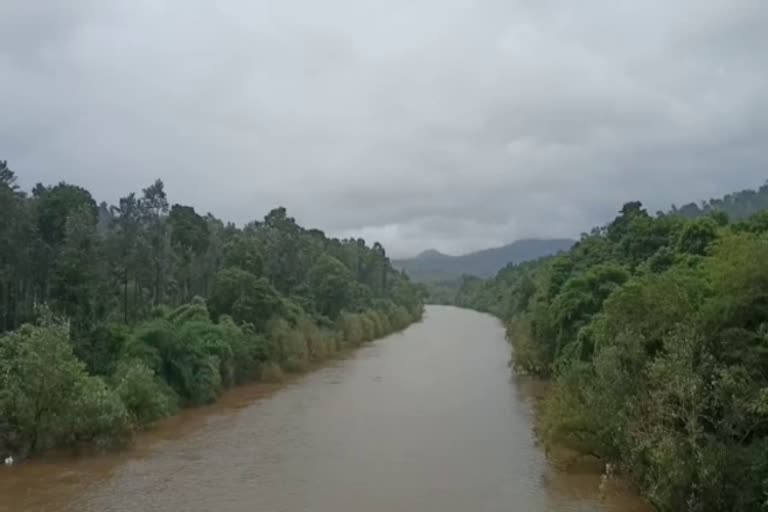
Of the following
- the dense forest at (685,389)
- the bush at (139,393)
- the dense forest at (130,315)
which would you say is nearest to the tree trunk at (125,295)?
the dense forest at (130,315)

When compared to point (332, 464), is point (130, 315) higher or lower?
higher

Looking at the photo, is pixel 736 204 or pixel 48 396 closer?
pixel 48 396

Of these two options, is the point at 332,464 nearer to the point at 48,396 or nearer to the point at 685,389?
the point at 48,396

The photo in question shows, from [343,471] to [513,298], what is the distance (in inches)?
2891

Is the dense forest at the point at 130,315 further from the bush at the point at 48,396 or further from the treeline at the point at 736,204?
the treeline at the point at 736,204

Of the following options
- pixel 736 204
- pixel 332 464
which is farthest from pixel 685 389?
pixel 736 204

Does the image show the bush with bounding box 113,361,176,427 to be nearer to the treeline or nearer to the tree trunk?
the tree trunk

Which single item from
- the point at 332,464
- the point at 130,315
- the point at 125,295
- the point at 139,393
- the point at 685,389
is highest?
the point at 125,295

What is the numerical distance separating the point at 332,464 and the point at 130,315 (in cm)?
2604

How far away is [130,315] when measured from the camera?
49.7 metres

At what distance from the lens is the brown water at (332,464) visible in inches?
920

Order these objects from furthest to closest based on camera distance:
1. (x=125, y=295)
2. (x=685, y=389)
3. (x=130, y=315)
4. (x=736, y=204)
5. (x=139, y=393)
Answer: (x=736, y=204) → (x=130, y=315) → (x=125, y=295) → (x=139, y=393) → (x=685, y=389)

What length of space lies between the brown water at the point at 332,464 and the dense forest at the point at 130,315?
5.41 feet

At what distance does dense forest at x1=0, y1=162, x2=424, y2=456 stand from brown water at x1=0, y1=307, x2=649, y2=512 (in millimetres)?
1648
